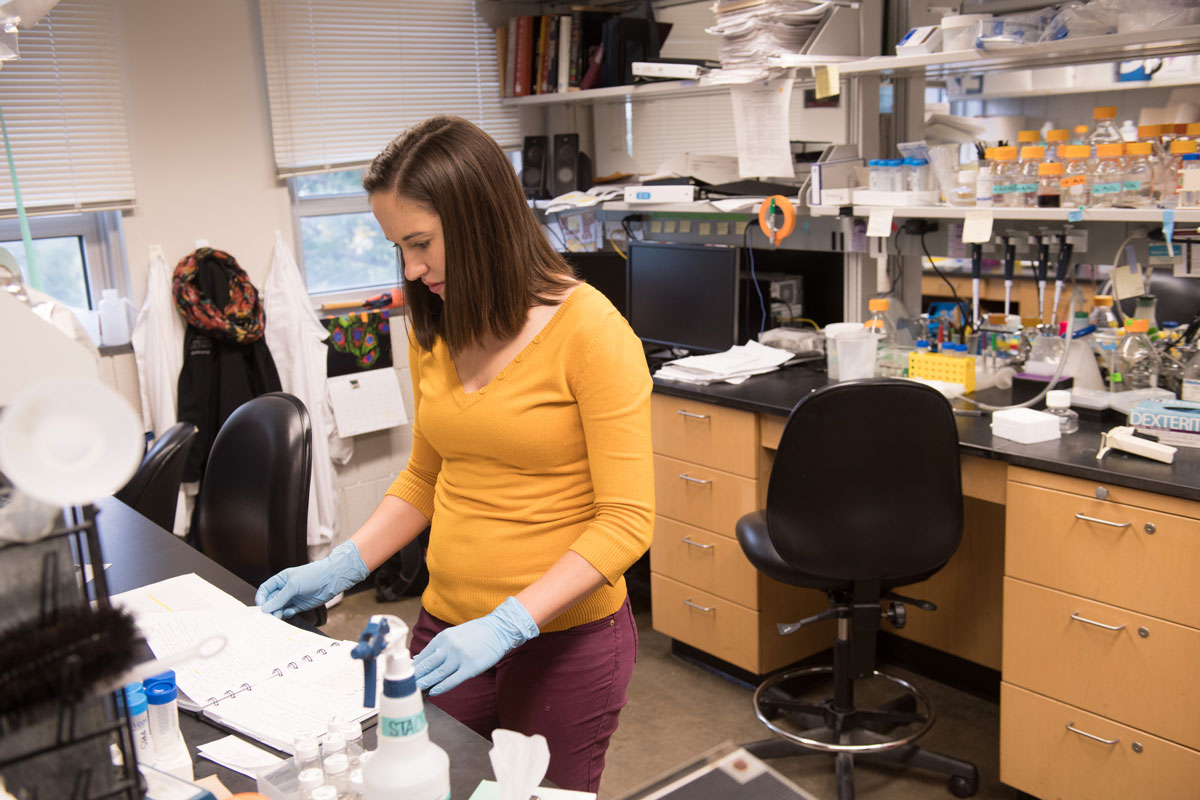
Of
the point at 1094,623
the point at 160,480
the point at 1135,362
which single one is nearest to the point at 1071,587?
the point at 1094,623

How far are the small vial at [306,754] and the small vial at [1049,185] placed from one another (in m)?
2.15

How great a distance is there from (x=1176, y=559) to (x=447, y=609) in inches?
55.1

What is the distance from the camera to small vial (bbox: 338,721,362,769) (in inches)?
41.8

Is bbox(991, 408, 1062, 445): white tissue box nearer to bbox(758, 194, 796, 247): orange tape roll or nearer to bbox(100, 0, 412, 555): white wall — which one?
bbox(758, 194, 796, 247): orange tape roll

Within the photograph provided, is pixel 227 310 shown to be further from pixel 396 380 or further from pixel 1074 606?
pixel 1074 606

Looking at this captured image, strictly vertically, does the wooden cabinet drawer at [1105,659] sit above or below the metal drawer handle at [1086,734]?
above

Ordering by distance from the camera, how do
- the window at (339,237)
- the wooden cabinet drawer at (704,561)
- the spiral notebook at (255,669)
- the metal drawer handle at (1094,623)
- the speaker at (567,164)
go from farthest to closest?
1. the speaker at (567,164)
2. the window at (339,237)
3. the wooden cabinet drawer at (704,561)
4. the metal drawer handle at (1094,623)
5. the spiral notebook at (255,669)

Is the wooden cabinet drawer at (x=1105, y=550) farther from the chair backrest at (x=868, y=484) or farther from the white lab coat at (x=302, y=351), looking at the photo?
the white lab coat at (x=302, y=351)

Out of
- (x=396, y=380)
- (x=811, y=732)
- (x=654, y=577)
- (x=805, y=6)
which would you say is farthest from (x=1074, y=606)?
(x=396, y=380)

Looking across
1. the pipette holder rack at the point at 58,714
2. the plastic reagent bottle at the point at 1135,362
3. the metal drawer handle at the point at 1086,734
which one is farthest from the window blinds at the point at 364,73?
the pipette holder rack at the point at 58,714

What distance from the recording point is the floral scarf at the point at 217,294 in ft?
10.9

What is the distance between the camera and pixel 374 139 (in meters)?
3.91

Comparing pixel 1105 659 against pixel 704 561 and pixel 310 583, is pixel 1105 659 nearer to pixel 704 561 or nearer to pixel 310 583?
pixel 704 561

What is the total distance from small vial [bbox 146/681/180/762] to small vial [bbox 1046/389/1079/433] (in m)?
1.94
